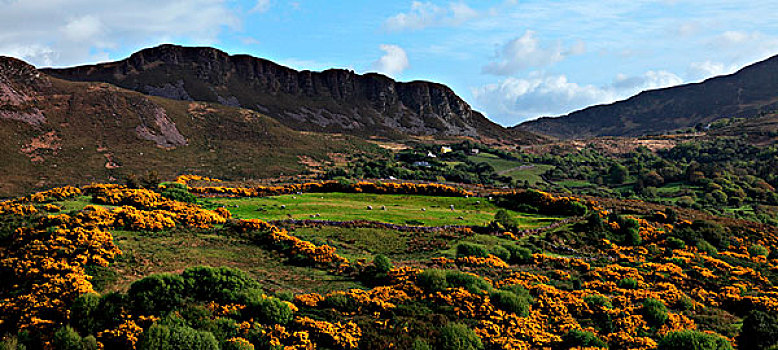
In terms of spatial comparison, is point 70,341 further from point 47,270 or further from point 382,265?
point 382,265

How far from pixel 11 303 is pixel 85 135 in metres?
93.8

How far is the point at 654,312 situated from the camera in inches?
859

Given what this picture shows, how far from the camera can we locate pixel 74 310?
16359 mm

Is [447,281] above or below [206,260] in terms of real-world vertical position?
below

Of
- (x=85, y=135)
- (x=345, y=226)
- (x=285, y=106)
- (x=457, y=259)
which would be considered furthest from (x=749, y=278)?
(x=285, y=106)

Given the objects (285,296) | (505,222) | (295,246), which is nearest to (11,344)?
(285,296)

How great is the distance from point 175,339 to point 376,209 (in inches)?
1205

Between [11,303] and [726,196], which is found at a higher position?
[11,303]

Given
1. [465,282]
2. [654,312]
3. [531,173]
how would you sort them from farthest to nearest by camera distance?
[531,173]
[465,282]
[654,312]

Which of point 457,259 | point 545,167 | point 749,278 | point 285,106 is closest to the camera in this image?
point 457,259

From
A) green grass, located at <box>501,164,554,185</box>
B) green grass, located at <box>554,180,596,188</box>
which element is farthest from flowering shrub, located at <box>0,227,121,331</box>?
green grass, located at <box>554,180,596,188</box>

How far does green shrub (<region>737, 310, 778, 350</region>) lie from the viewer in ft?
61.0

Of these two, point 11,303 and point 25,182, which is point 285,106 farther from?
point 11,303

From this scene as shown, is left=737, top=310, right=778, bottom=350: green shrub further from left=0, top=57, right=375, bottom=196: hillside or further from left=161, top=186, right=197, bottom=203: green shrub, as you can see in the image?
left=0, top=57, right=375, bottom=196: hillside
